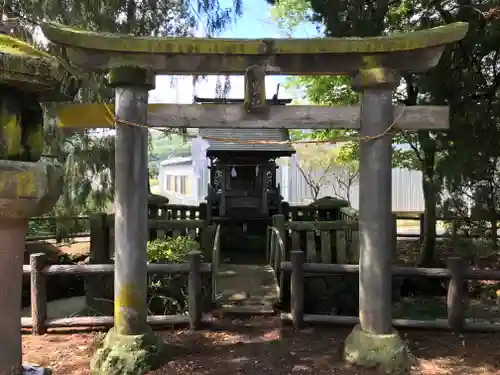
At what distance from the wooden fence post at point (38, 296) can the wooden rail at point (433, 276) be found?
9.79ft

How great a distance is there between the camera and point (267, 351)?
5.17m

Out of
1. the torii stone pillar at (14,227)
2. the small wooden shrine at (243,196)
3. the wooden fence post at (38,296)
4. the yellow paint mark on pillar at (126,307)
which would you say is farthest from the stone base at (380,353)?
the small wooden shrine at (243,196)

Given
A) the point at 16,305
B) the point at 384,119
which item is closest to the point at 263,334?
the point at 384,119

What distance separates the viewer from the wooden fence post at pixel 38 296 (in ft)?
18.4

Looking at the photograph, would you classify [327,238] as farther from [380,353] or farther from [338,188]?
[338,188]

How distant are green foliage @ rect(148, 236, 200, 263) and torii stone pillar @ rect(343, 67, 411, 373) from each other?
104 inches

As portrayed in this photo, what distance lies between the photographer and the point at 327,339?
556 cm

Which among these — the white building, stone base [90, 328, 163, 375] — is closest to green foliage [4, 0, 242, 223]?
stone base [90, 328, 163, 375]

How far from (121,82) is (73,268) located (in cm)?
235

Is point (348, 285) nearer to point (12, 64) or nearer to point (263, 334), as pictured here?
point (263, 334)

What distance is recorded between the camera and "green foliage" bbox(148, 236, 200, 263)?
255 inches

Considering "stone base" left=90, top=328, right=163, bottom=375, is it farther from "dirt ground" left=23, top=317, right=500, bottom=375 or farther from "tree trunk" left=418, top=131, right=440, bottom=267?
"tree trunk" left=418, top=131, right=440, bottom=267

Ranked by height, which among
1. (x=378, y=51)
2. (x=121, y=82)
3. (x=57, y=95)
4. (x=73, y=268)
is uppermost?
(x=378, y=51)

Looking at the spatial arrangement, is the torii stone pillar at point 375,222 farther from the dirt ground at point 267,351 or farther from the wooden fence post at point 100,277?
the wooden fence post at point 100,277
